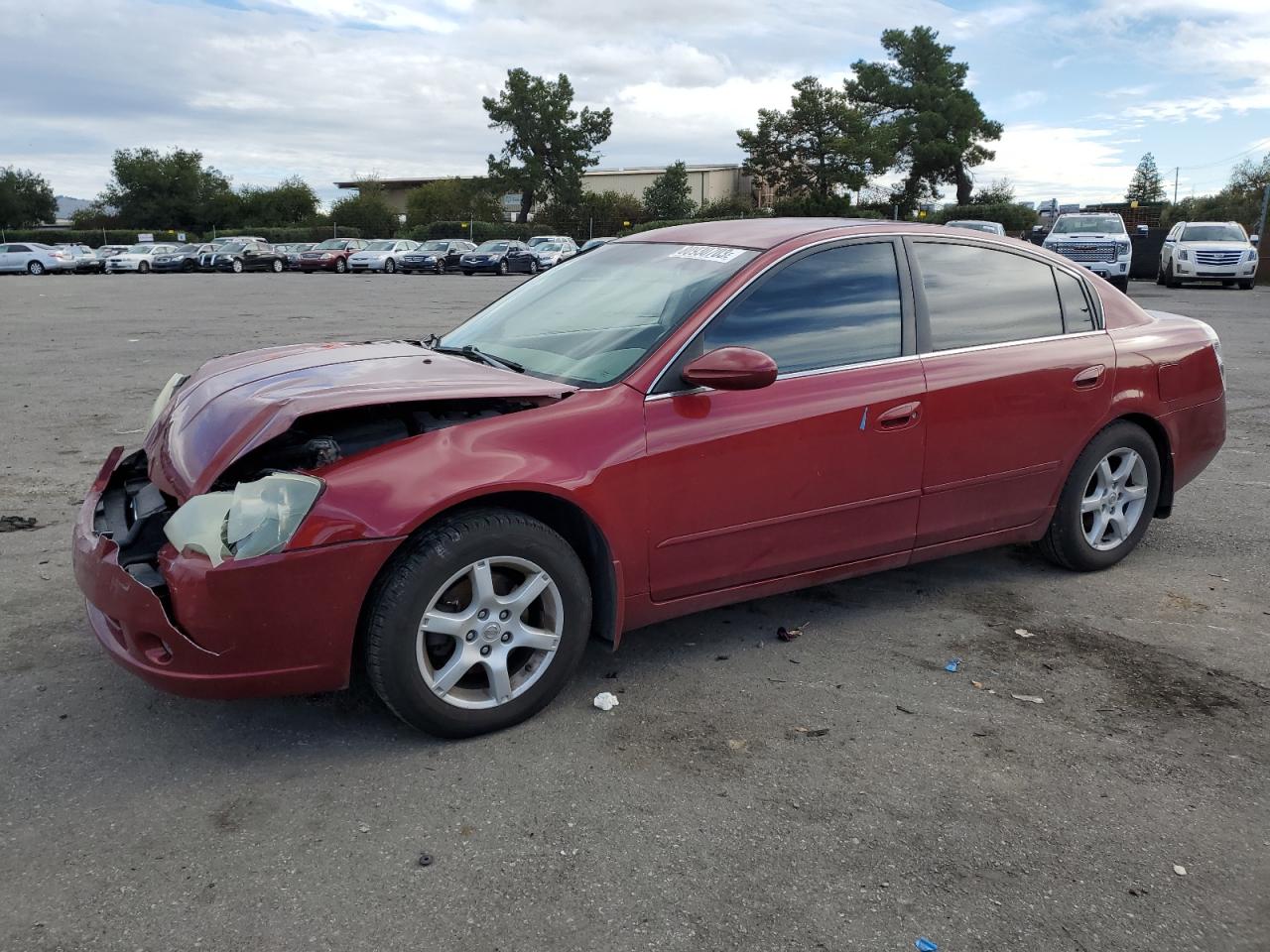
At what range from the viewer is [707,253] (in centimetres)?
404

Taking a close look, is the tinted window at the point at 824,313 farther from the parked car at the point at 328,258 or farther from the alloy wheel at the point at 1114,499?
the parked car at the point at 328,258

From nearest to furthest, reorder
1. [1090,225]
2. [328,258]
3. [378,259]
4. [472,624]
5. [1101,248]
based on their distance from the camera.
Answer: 1. [472,624]
2. [1101,248]
3. [1090,225]
4. [378,259]
5. [328,258]

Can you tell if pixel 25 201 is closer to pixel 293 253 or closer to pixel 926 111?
pixel 293 253

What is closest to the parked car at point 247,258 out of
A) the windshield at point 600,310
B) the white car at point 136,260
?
the white car at point 136,260

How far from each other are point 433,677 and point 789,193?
70916 mm

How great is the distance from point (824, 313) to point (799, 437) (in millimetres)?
542

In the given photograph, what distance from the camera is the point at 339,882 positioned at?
254 centimetres

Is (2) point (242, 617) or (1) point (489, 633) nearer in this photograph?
(2) point (242, 617)

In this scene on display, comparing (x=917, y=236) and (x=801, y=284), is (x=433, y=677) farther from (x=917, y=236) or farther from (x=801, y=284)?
(x=917, y=236)

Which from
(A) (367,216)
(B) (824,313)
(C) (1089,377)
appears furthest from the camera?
(A) (367,216)

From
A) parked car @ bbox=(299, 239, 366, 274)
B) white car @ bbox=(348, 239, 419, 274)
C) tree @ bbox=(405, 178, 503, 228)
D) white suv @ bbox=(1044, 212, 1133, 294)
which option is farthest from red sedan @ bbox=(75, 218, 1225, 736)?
tree @ bbox=(405, 178, 503, 228)

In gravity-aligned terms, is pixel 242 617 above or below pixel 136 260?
below

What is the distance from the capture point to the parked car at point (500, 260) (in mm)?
40625

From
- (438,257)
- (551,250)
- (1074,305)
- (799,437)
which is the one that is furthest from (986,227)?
(438,257)
